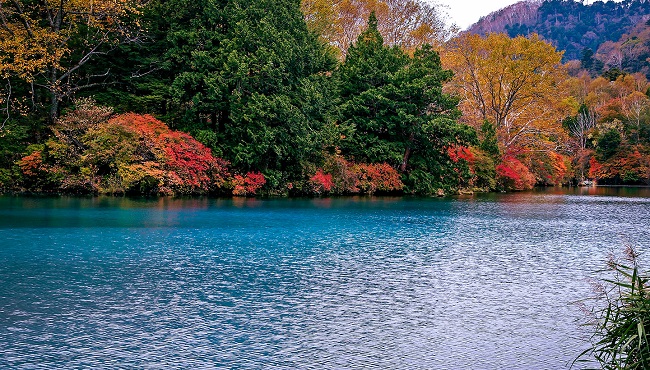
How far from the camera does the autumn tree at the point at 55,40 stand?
31.3 meters

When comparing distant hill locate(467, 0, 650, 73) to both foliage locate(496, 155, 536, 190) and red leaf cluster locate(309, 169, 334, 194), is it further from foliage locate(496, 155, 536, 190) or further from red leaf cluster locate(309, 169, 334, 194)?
red leaf cluster locate(309, 169, 334, 194)

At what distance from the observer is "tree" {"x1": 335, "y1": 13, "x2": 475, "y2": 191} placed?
40812mm

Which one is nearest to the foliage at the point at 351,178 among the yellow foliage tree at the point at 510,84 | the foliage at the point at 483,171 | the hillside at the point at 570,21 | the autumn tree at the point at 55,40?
the foliage at the point at 483,171

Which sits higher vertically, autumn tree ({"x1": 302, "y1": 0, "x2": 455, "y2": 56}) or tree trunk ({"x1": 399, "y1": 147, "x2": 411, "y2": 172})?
Result: autumn tree ({"x1": 302, "y1": 0, "x2": 455, "y2": 56})

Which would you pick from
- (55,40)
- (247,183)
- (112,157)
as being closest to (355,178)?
(247,183)

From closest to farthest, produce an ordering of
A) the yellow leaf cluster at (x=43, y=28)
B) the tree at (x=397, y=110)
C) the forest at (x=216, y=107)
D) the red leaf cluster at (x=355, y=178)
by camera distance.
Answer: the yellow leaf cluster at (x=43, y=28)
the forest at (x=216, y=107)
the red leaf cluster at (x=355, y=178)
the tree at (x=397, y=110)

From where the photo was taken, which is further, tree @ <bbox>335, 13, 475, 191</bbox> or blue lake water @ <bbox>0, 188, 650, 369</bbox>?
tree @ <bbox>335, 13, 475, 191</bbox>

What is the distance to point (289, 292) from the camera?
11.9 meters

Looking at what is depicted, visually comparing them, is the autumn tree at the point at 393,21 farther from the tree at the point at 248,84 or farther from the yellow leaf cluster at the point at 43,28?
the yellow leaf cluster at the point at 43,28

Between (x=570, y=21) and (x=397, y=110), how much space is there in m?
159

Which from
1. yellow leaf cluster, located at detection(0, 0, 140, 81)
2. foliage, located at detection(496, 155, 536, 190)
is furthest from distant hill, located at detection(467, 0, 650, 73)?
yellow leaf cluster, located at detection(0, 0, 140, 81)

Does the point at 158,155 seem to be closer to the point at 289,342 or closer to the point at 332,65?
the point at 332,65

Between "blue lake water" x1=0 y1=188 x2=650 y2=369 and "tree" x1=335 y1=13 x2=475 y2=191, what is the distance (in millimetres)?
18036

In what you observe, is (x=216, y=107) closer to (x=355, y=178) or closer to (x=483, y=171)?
(x=355, y=178)
